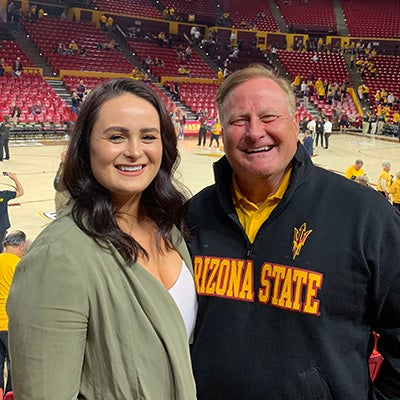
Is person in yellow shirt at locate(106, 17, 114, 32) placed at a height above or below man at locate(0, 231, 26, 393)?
above

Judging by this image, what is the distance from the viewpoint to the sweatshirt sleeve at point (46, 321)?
1236mm

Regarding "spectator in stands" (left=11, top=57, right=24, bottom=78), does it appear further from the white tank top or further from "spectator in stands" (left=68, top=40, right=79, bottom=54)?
the white tank top

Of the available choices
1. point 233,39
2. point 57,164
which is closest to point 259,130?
point 57,164

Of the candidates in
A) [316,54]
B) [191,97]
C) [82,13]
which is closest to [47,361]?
[191,97]

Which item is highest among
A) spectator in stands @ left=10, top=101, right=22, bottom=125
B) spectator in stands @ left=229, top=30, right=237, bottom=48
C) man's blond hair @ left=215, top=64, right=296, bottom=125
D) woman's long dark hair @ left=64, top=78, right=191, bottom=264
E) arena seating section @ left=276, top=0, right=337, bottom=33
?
arena seating section @ left=276, top=0, right=337, bottom=33

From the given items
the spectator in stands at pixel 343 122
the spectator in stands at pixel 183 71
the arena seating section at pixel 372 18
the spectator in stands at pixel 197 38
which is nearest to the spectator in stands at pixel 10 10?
the spectator in stands at pixel 183 71

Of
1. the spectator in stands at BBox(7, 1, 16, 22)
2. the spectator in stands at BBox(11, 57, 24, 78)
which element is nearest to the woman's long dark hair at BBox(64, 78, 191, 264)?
the spectator in stands at BBox(11, 57, 24, 78)

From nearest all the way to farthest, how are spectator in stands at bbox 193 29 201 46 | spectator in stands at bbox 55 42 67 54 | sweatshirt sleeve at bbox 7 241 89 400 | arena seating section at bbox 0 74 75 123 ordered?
sweatshirt sleeve at bbox 7 241 89 400 < arena seating section at bbox 0 74 75 123 < spectator in stands at bbox 55 42 67 54 < spectator in stands at bbox 193 29 201 46

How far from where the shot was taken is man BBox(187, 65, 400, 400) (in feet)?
5.08

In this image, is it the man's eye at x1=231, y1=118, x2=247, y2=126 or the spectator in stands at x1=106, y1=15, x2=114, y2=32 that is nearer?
the man's eye at x1=231, y1=118, x2=247, y2=126

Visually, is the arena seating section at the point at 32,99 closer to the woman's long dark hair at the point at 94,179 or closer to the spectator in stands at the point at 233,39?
the spectator in stands at the point at 233,39

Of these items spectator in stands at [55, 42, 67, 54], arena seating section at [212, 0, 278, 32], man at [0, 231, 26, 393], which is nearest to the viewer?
man at [0, 231, 26, 393]

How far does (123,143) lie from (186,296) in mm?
561

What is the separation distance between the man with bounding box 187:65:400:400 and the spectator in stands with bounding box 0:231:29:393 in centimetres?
218
